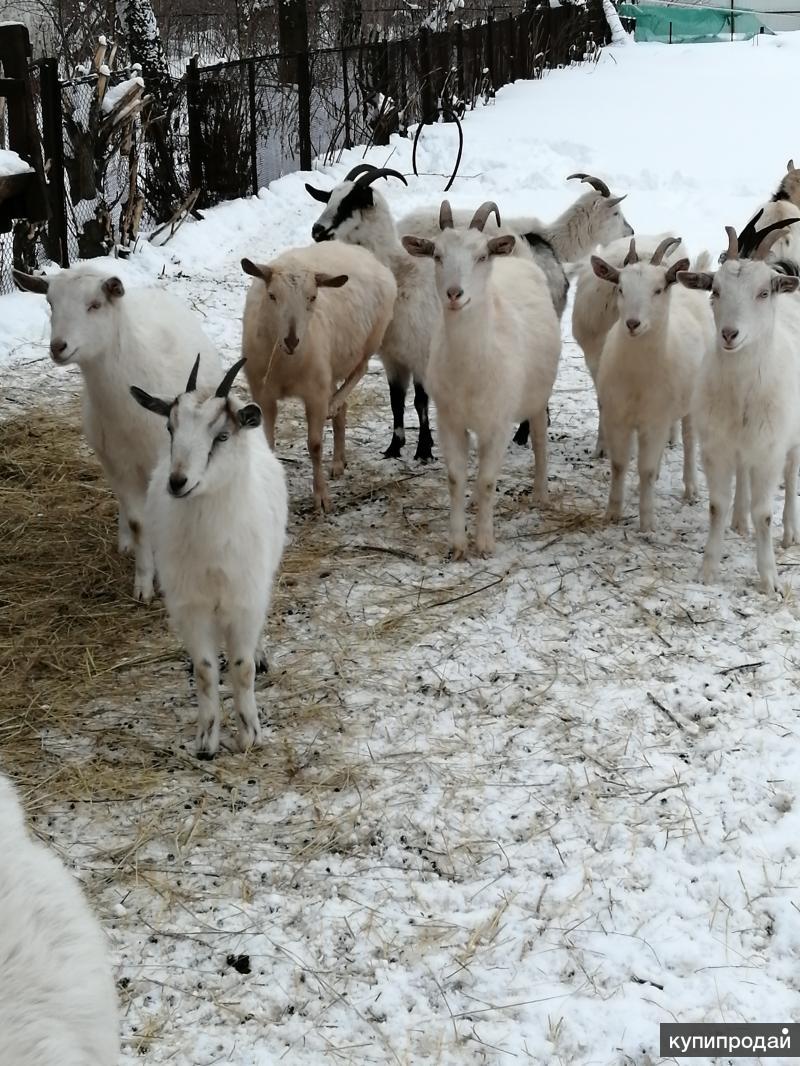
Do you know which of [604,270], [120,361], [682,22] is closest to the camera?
[120,361]

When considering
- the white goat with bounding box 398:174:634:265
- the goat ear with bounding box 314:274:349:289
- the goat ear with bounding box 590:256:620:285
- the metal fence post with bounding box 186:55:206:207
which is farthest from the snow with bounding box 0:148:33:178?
the metal fence post with bounding box 186:55:206:207

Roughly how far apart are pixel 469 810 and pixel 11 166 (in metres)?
2.95

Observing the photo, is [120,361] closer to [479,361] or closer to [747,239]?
[479,361]

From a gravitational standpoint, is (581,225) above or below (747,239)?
below

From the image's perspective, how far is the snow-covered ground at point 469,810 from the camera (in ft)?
9.74

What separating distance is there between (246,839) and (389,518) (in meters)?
2.99

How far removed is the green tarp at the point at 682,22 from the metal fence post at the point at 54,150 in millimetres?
28335

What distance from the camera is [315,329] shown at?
628 centimetres

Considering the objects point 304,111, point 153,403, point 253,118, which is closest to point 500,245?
point 153,403

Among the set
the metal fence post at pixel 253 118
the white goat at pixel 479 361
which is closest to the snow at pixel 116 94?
the metal fence post at pixel 253 118

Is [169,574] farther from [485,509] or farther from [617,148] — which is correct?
[617,148]

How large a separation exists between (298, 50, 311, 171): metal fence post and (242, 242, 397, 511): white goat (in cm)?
1039

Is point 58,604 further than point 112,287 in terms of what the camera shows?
Yes

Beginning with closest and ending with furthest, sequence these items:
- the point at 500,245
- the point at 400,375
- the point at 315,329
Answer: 1. the point at 500,245
2. the point at 315,329
3. the point at 400,375
